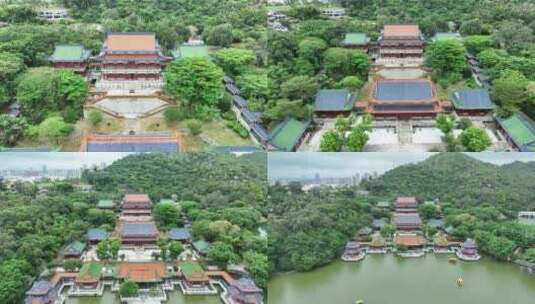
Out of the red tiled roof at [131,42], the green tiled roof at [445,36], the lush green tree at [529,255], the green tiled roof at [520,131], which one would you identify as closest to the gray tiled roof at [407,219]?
the lush green tree at [529,255]

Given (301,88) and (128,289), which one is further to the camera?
(301,88)

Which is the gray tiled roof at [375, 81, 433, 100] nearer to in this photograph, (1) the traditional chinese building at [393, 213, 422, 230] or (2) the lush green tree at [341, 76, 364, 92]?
(2) the lush green tree at [341, 76, 364, 92]

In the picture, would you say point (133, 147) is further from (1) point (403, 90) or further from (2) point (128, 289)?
(1) point (403, 90)

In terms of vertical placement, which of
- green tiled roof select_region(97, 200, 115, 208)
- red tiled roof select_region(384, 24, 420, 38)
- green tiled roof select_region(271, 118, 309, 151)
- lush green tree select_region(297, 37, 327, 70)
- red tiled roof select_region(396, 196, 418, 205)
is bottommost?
green tiled roof select_region(97, 200, 115, 208)

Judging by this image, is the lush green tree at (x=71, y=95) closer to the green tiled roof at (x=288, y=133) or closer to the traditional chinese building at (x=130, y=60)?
the traditional chinese building at (x=130, y=60)

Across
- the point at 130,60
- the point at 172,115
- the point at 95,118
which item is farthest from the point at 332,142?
the point at 130,60

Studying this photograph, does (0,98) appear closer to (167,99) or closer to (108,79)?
(108,79)

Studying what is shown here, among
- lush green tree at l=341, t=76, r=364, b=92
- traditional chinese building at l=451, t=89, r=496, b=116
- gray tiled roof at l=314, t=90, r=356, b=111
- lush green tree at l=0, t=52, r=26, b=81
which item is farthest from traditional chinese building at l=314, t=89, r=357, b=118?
lush green tree at l=0, t=52, r=26, b=81
